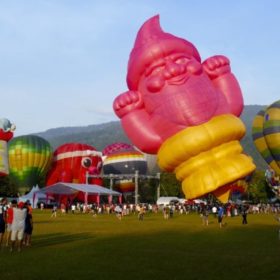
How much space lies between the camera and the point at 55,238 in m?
16.7

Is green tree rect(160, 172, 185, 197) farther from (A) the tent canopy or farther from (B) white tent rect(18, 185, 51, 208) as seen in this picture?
(A) the tent canopy

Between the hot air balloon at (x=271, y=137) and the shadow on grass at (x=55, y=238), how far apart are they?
24101 millimetres

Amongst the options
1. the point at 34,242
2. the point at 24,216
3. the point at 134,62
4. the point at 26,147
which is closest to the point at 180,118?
the point at 134,62

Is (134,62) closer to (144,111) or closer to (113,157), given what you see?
(144,111)

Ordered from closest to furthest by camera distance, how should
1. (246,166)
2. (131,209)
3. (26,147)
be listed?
1. (246,166)
2. (131,209)
3. (26,147)

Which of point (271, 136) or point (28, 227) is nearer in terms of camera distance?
point (28, 227)

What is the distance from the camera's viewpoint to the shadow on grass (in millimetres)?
14910

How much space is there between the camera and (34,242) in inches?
597

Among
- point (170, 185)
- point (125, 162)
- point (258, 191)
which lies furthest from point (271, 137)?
point (258, 191)

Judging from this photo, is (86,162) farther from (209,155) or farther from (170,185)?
(209,155)

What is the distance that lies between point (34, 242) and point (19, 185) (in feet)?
127

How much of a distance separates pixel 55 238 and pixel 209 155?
7184 mm

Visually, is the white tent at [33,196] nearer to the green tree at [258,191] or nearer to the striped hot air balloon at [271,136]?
the striped hot air balloon at [271,136]

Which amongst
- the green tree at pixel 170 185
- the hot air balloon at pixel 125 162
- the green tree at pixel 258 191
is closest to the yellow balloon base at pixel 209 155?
the hot air balloon at pixel 125 162
